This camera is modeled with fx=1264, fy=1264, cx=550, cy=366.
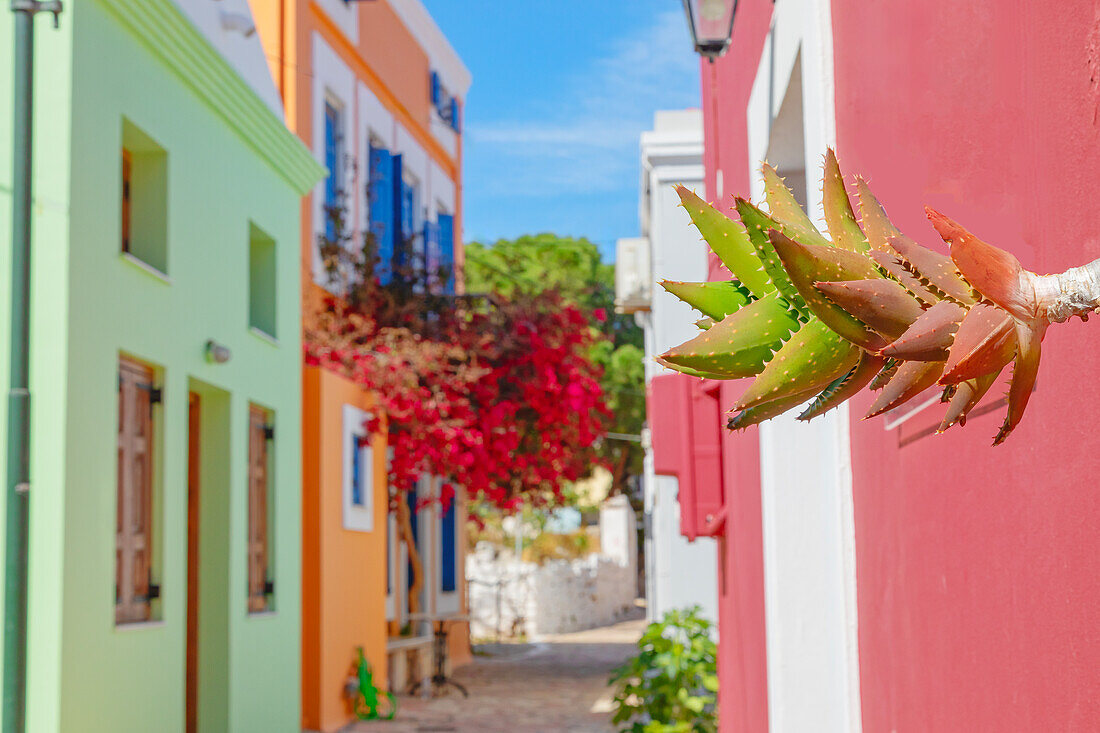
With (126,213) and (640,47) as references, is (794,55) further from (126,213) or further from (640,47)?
(126,213)

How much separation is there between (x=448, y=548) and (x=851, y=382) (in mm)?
17305

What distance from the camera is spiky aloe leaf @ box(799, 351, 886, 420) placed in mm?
902

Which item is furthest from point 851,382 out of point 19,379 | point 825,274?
point 19,379

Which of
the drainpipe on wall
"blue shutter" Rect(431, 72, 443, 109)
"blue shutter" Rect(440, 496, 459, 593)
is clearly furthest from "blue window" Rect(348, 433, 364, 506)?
"blue shutter" Rect(431, 72, 443, 109)

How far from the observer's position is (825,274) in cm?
82

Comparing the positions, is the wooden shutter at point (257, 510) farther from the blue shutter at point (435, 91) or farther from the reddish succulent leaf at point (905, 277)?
the reddish succulent leaf at point (905, 277)

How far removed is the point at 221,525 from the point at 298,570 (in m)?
1.81

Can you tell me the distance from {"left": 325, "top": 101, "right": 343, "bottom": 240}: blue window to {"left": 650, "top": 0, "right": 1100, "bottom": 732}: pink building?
9389 millimetres

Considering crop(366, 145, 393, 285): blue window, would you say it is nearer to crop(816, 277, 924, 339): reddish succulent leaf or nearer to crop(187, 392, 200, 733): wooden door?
crop(187, 392, 200, 733): wooden door

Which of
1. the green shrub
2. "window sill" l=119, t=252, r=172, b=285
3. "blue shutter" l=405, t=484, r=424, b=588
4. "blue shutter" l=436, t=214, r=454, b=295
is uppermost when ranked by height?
"blue shutter" l=436, t=214, r=454, b=295

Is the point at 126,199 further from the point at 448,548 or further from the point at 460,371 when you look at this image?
the point at 448,548

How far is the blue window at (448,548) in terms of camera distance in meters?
17.8

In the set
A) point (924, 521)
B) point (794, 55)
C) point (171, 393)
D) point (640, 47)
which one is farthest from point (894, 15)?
point (171, 393)

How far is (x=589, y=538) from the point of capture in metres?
35.2
